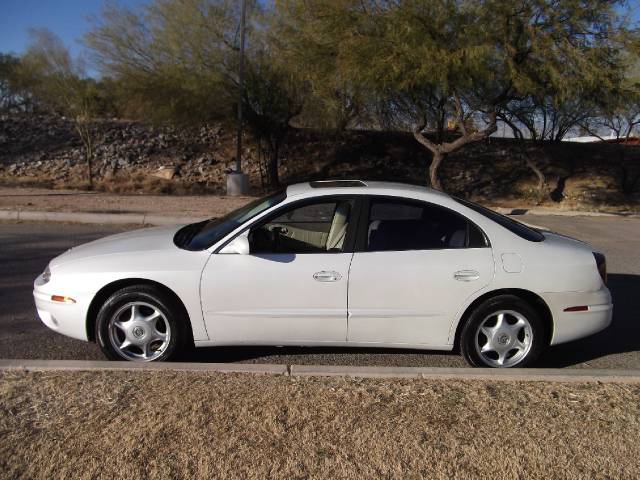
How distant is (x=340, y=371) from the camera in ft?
13.6

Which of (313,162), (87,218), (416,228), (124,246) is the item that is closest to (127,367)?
(124,246)

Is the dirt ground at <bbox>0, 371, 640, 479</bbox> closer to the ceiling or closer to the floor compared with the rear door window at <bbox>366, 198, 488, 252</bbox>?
closer to the floor

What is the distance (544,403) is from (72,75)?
20.3 meters

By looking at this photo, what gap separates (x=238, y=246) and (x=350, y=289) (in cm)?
90

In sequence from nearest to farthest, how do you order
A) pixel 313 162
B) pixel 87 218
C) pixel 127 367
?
pixel 127 367
pixel 87 218
pixel 313 162

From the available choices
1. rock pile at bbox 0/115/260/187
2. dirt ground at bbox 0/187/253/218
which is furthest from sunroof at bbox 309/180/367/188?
rock pile at bbox 0/115/260/187

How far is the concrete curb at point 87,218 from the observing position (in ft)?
41.4

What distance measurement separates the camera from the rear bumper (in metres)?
4.58

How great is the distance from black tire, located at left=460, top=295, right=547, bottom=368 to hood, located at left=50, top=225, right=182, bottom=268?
2.39 meters

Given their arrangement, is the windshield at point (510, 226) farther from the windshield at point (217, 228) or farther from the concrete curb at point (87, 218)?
the concrete curb at point (87, 218)

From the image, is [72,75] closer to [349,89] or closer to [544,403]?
[349,89]

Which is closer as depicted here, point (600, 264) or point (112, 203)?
point (600, 264)

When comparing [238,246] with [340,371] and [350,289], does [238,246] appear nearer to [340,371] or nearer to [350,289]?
[350,289]

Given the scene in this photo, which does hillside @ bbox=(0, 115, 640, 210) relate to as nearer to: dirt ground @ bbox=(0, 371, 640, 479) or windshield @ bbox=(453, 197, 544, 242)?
windshield @ bbox=(453, 197, 544, 242)
